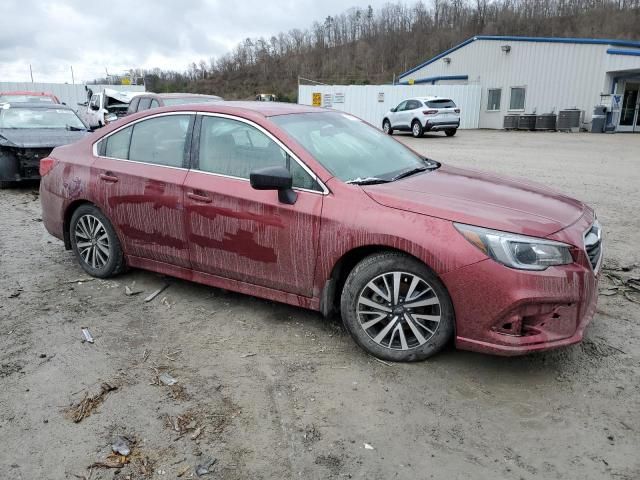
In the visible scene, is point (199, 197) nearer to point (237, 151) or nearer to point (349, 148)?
point (237, 151)

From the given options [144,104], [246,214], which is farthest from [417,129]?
[246,214]

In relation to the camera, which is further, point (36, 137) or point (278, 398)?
point (36, 137)

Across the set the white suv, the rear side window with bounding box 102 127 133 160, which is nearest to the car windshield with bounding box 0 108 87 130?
the rear side window with bounding box 102 127 133 160

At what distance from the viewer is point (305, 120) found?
422cm

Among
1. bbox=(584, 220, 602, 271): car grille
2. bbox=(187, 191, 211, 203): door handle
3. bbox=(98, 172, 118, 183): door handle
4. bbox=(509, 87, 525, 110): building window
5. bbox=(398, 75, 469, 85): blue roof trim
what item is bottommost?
bbox=(584, 220, 602, 271): car grille

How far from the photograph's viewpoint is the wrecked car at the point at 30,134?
9195 mm

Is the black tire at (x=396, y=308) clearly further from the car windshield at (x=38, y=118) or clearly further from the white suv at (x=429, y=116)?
the white suv at (x=429, y=116)

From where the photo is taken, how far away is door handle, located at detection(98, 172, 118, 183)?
458 cm

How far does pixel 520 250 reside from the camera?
3057mm

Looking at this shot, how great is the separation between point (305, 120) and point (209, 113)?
2.47 feet

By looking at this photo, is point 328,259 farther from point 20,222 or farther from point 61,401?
point 20,222

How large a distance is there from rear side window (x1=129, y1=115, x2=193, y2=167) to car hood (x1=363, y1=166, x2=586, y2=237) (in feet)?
5.46

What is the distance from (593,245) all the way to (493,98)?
28931mm

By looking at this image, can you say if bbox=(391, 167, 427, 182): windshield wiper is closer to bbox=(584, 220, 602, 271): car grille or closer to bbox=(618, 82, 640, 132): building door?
bbox=(584, 220, 602, 271): car grille
